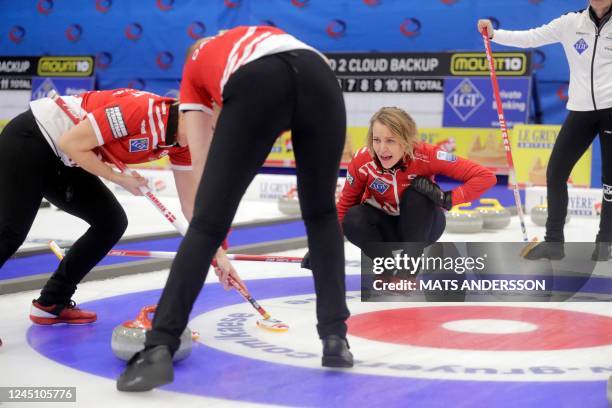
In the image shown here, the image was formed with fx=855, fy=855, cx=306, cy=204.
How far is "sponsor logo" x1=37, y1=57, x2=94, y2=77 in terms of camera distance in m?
11.4

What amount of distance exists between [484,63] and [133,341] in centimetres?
737

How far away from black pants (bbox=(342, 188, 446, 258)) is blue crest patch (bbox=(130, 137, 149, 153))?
4.11 ft

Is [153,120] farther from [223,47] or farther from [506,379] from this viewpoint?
[506,379]

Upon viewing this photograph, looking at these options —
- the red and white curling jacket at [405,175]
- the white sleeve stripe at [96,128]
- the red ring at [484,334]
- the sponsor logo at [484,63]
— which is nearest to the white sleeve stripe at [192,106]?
the white sleeve stripe at [96,128]

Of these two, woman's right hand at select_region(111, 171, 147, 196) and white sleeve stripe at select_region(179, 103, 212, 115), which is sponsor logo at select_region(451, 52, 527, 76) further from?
white sleeve stripe at select_region(179, 103, 212, 115)

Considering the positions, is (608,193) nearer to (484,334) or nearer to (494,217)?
(484,334)

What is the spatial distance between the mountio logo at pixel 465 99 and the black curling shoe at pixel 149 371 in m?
7.50

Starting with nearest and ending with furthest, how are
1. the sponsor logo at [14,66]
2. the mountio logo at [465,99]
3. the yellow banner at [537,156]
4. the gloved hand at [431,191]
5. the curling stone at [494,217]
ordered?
1. the gloved hand at [431,191]
2. the curling stone at [494,217]
3. the yellow banner at [537,156]
4. the mountio logo at [465,99]
5. the sponsor logo at [14,66]

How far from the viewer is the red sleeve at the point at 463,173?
A: 3.65 metres

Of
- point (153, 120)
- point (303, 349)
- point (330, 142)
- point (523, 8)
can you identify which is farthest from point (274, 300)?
point (523, 8)

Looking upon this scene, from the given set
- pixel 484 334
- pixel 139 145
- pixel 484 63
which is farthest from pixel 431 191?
pixel 484 63

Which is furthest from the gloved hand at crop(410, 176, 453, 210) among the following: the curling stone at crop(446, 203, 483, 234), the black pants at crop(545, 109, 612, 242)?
the curling stone at crop(446, 203, 483, 234)

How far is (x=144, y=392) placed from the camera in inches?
84.2

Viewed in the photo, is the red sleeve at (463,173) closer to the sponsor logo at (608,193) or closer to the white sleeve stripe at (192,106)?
the sponsor logo at (608,193)
